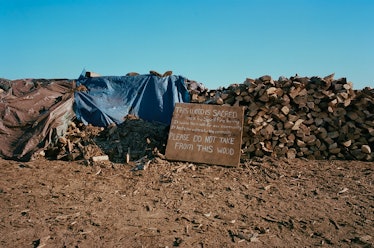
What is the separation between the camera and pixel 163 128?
25.4 feet

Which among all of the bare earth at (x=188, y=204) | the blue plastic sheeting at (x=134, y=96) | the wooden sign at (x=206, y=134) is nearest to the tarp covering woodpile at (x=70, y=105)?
the blue plastic sheeting at (x=134, y=96)

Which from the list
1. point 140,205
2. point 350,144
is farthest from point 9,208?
point 350,144

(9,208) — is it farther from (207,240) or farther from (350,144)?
(350,144)

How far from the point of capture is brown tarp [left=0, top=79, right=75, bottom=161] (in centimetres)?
697

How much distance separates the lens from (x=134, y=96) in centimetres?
860

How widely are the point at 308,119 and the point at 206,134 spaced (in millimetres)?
2119

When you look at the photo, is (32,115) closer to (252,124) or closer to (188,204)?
(188,204)

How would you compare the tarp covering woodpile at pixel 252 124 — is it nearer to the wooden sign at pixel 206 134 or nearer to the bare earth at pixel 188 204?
the wooden sign at pixel 206 134

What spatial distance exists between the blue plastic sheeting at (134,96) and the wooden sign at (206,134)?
56.9 inches

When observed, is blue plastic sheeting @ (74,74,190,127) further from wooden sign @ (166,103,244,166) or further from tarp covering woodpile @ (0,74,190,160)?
wooden sign @ (166,103,244,166)

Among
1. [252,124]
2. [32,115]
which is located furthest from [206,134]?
[32,115]

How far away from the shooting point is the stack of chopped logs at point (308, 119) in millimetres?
6555

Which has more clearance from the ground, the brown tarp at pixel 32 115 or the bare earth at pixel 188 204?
Answer: the brown tarp at pixel 32 115

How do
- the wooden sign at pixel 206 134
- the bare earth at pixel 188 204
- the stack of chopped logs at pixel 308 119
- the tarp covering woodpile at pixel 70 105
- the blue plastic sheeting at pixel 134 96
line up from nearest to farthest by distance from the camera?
the bare earth at pixel 188 204 < the wooden sign at pixel 206 134 < the stack of chopped logs at pixel 308 119 < the tarp covering woodpile at pixel 70 105 < the blue plastic sheeting at pixel 134 96
